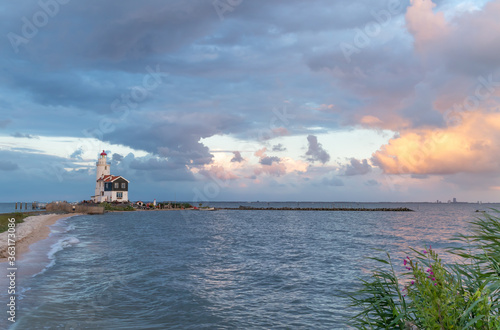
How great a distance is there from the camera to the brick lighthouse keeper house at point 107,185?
399 ft

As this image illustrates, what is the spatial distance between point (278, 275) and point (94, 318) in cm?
1352

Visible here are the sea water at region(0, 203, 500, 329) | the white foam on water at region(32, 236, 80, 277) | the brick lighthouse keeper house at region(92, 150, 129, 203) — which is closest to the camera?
the sea water at region(0, 203, 500, 329)

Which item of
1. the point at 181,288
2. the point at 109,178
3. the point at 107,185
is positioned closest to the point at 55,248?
the point at 181,288

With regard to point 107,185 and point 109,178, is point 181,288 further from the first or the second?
point 107,185

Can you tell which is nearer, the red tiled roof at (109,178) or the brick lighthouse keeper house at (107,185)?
the red tiled roof at (109,178)

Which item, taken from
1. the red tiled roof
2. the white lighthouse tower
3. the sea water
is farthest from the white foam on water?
the white lighthouse tower

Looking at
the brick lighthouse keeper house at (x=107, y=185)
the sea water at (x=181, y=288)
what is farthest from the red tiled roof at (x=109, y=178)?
the sea water at (x=181, y=288)

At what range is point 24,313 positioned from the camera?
14883 millimetres

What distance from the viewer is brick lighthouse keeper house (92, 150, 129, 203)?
399ft

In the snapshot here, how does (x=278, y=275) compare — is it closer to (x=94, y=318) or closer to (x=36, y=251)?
(x=94, y=318)

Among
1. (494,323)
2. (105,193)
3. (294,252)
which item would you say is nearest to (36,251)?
(294,252)

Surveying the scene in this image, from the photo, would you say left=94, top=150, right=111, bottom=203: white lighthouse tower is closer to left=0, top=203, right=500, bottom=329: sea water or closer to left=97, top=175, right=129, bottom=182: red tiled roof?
left=97, top=175, right=129, bottom=182: red tiled roof

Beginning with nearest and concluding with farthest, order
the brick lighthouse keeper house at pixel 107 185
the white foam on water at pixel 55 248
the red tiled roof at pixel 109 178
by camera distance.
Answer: the white foam on water at pixel 55 248, the red tiled roof at pixel 109 178, the brick lighthouse keeper house at pixel 107 185

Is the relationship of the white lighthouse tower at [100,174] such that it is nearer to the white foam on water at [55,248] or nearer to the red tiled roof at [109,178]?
the red tiled roof at [109,178]
